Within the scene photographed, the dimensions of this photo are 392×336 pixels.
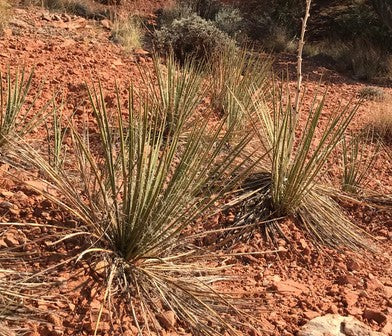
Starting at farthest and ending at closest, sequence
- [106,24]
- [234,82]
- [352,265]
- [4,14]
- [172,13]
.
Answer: [172,13] < [106,24] < [4,14] < [234,82] < [352,265]

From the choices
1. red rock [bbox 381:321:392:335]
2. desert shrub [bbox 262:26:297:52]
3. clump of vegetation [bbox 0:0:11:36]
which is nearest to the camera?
red rock [bbox 381:321:392:335]

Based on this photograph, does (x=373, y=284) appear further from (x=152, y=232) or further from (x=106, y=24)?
(x=106, y=24)

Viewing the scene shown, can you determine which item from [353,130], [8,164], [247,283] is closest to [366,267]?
[247,283]

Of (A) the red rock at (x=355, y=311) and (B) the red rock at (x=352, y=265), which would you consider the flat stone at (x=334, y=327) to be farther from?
(B) the red rock at (x=352, y=265)

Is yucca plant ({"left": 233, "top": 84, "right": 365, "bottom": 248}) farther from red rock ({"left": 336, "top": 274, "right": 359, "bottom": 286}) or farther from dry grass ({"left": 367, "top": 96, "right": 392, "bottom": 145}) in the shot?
dry grass ({"left": 367, "top": 96, "right": 392, "bottom": 145})

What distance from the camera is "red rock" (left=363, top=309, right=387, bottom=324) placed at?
252 cm

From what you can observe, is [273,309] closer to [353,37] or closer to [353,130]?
[353,130]

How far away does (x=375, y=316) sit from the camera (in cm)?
254

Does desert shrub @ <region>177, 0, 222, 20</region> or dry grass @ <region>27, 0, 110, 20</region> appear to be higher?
dry grass @ <region>27, 0, 110, 20</region>

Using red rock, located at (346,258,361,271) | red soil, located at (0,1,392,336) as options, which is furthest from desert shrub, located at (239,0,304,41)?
red rock, located at (346,258,361,271)

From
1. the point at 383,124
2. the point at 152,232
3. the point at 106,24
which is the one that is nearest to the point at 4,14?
the point at 106,24

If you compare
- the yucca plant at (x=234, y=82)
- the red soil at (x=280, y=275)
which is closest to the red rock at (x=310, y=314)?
the red soil at (x=280, y=275)

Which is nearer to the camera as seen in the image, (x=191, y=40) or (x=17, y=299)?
(x=17, y=299)

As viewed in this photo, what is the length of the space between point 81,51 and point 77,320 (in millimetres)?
4114
